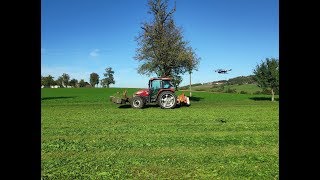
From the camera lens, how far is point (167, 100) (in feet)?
67.7

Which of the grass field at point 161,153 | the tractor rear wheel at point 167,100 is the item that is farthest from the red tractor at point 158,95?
the grass field at point 161,153

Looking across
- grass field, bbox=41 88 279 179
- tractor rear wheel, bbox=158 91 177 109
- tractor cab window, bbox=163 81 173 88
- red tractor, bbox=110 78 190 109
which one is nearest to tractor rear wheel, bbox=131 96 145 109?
red tractor, bbox=110 78 190 109

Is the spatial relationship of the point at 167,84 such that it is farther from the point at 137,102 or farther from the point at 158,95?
the point at 137,102

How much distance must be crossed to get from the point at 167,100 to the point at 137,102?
2.02m

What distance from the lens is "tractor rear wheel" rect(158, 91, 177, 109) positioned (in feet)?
67.3

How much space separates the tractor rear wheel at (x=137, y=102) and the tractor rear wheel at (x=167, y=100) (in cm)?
121

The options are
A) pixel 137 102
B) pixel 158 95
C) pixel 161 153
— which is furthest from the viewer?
pixel 137 102

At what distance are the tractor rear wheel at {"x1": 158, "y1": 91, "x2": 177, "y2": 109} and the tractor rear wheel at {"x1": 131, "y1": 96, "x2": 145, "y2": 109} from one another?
121 cm

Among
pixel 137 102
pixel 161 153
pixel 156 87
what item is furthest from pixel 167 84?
A: pixel 161 153

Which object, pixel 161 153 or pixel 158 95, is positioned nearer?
pixel 161 153

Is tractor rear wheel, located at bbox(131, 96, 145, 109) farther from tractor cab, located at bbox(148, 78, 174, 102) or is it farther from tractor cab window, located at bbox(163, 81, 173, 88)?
tractor cab window, located at bbox(163, 81, 173, 88)

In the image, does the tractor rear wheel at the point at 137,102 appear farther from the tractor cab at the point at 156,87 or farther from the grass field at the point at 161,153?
the grass field at the point at 161,153

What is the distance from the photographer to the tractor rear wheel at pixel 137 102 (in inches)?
814
